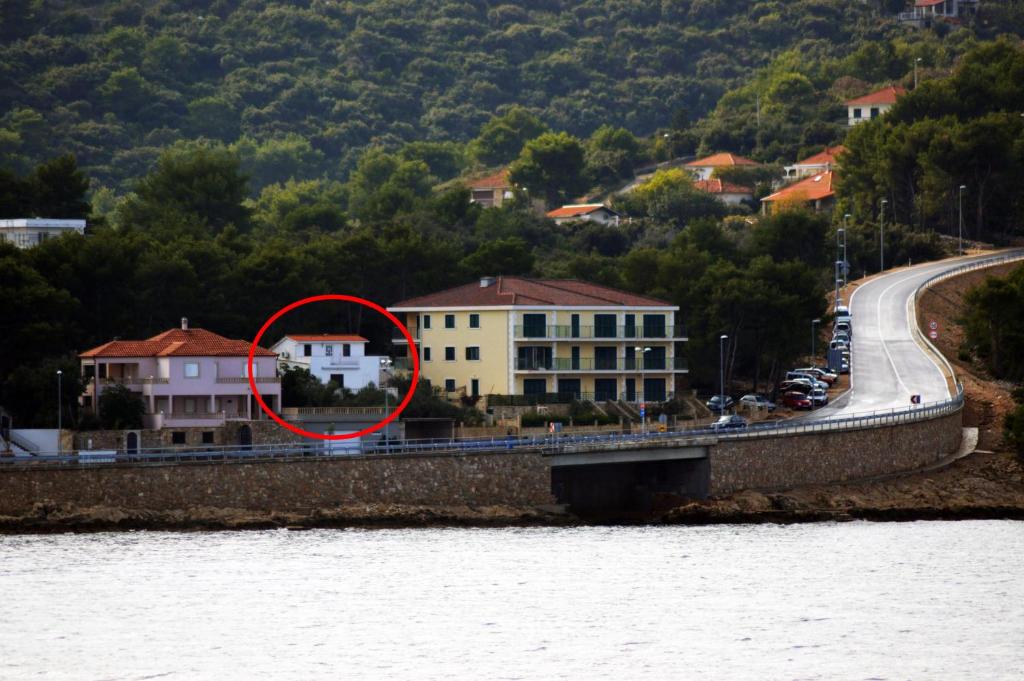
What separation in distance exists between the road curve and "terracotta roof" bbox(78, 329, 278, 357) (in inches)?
906

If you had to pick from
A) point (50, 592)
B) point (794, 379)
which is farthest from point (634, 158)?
point (50, 592)

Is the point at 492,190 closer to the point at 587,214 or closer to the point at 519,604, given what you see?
the point at 587,214

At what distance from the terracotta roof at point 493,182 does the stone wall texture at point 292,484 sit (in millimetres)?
101489

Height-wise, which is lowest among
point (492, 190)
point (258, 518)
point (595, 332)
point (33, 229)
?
point (258, 518)

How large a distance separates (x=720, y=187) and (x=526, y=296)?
257 feet

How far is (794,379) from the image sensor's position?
96.2m

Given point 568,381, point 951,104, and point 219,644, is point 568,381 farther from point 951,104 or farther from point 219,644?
point 951,104

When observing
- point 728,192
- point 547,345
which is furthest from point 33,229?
point 728,192

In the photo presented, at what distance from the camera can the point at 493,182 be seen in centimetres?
18212

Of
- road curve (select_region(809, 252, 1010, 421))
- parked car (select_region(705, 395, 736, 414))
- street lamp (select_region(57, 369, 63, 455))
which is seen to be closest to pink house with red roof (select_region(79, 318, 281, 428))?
street lamp (select_region(57, 369, 63, 455))

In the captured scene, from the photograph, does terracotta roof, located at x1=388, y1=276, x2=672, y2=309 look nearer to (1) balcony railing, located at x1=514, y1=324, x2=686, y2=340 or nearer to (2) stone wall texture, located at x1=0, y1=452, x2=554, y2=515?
(1) balcony railing, located at x1=514, y1=324, x2=686, y2=340

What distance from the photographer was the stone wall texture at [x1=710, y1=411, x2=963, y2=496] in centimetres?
7800

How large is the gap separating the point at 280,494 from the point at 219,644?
1784 cm

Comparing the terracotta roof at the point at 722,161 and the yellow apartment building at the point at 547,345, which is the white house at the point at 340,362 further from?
the terracotta roof at the point at 722,161
